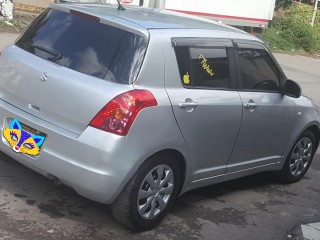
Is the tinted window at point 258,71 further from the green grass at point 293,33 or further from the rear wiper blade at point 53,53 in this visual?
the green grass at point 293,33

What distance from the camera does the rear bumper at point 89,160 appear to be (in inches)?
155

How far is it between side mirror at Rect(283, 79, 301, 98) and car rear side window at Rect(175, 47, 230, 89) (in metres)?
0.91

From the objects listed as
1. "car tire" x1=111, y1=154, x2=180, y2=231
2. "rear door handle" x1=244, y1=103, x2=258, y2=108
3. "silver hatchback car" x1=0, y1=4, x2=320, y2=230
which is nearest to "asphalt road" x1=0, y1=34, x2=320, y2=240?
"car tire" x1=111, y1=154, x2=180, y2=231

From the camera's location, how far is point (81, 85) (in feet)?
13.4

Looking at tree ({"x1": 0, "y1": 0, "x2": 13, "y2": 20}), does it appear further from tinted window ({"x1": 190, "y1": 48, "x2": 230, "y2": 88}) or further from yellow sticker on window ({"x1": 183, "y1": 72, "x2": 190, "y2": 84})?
yellow sticker on window ({"x1": 183, "y1": 72, "x2": 190, "y2": 84})

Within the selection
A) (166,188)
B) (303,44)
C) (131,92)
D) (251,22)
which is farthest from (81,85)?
(303,44)

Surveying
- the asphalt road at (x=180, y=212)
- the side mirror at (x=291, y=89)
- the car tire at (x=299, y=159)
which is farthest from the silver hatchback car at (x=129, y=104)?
the car tire at (x=299, y=159)

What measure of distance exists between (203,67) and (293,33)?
1862 centimetres

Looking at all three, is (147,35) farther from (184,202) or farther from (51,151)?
(184,202)

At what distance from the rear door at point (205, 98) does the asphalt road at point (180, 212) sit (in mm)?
426

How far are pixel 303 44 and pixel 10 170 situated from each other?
1876cm

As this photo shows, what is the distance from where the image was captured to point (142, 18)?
466 cm

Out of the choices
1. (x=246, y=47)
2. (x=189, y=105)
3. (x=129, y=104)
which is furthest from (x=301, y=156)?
(x=129, y=104)

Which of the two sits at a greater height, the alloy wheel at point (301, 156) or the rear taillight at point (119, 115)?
the rear taillight at point (119, 115)
